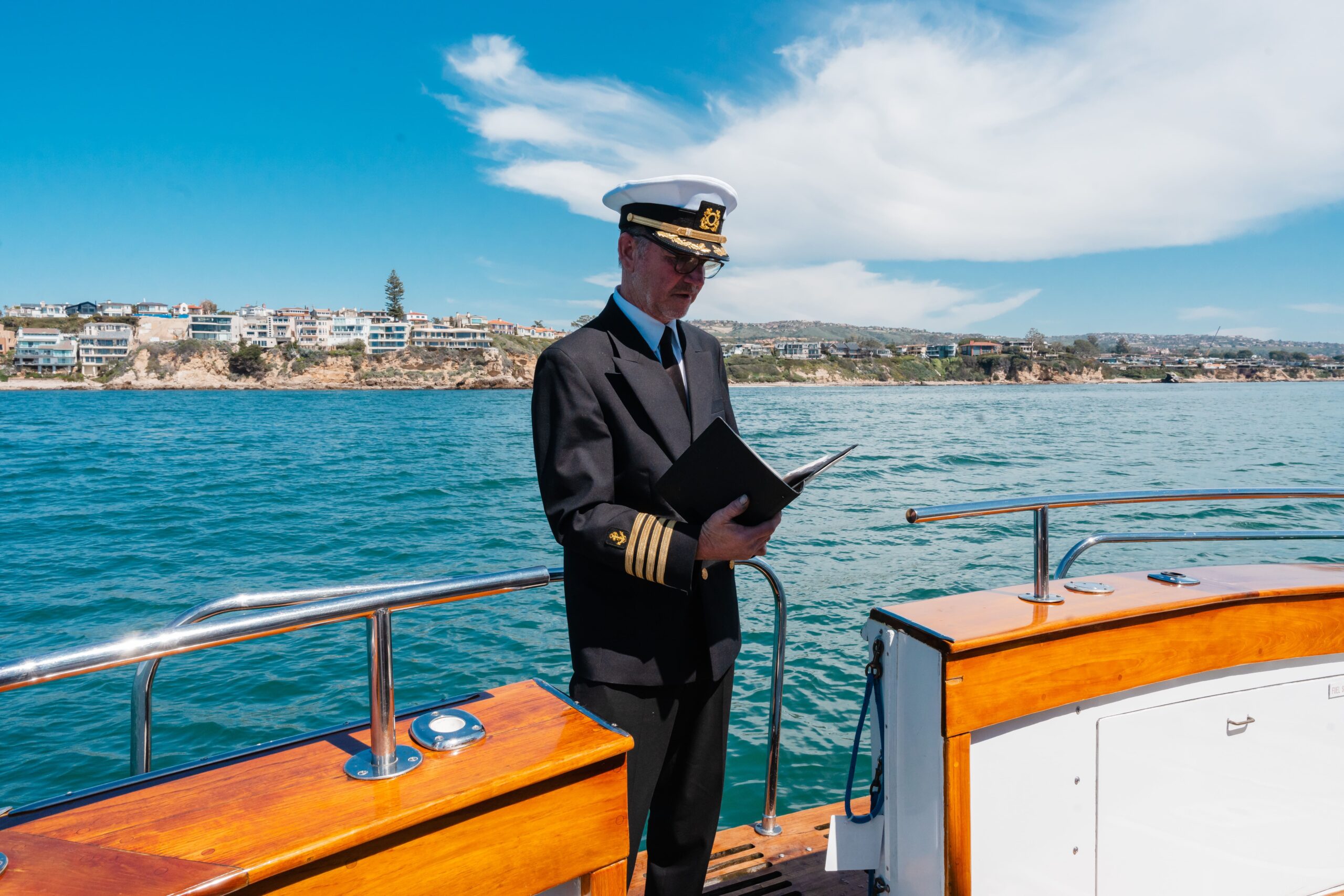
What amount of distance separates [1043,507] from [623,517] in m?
1.05

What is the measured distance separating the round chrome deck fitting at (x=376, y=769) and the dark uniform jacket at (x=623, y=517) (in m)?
0.46

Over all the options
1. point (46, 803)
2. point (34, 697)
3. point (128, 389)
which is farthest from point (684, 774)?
point (128, 389)

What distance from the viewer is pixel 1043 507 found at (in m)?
1.81

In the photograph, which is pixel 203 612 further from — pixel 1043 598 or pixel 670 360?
pixel 1043 598

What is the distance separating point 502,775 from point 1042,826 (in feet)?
4.33

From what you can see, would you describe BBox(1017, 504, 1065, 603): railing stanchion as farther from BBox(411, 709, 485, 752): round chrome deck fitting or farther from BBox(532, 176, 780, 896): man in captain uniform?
BBox(411, 709, 485, 752): round chrome deck fitting

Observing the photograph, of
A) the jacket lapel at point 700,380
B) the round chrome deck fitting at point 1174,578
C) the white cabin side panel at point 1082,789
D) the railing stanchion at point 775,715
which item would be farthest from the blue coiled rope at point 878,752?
the round chrome deck fitting at point 1174,578

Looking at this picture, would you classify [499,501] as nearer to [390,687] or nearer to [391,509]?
[391,509]

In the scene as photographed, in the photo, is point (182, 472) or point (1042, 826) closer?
point (1042, 826)

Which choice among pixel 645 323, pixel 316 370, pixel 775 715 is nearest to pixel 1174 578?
pixel 775 715

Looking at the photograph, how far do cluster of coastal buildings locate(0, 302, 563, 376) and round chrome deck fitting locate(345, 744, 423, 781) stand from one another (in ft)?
330

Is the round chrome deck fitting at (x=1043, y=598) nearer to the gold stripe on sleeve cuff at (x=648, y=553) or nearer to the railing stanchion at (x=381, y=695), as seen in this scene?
the gold stripe on sleeve cuff at (x=648, y=553)

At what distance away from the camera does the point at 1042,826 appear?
1.73m

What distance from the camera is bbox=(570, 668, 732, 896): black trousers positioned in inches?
65.4
